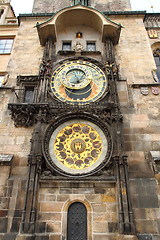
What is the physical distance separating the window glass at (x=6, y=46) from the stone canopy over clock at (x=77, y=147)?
650 cm

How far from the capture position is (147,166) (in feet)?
25.4

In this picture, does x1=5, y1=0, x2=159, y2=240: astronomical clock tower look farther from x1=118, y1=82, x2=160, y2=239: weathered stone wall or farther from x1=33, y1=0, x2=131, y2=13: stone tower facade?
x1=33, y1=0, x2=131, y2=13: stone tower facade

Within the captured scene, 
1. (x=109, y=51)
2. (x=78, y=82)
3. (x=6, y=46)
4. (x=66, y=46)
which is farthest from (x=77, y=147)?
(x=6, y=46)

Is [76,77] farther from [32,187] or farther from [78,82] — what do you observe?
[32,187]

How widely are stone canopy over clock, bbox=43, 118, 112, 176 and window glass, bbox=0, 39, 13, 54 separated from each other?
6500mm

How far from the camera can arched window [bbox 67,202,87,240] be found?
6724 millimetres

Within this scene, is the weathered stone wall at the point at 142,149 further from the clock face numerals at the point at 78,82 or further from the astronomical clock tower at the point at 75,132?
the clock face numerals at the point at 78,82

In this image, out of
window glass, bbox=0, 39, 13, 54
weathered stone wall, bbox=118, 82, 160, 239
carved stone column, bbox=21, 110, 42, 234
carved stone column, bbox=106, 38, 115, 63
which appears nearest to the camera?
carved stone column, bbox=21, 110, 42, 234

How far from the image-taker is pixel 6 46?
12.1 meters

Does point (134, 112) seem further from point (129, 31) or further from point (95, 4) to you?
point (95, 4)

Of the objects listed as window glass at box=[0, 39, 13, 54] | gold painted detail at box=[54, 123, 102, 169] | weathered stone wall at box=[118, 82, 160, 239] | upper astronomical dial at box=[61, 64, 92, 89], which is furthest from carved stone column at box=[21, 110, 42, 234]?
window glass at box=[0, 39, 13, 54]

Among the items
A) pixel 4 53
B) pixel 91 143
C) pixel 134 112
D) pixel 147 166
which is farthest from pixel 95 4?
pixel 147 166

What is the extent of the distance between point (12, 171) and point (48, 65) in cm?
520

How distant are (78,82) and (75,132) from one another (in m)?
2.56
